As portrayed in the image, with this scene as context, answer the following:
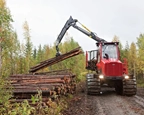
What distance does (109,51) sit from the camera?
17062 millimetres

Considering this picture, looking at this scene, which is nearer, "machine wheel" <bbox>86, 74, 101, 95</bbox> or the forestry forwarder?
the forestry forwarder

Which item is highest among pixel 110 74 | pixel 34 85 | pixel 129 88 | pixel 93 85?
pixel 110 74

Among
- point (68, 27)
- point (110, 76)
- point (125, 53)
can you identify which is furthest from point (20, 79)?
point (125, 53)

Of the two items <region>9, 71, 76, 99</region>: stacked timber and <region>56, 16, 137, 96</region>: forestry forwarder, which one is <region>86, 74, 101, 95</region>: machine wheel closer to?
<region>56, 16, 137, 96</region>: forestry forwarder

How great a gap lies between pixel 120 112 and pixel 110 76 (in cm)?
525

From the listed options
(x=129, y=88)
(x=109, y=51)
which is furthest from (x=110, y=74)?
(x=109, y=51)

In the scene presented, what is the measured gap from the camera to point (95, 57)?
1864cm

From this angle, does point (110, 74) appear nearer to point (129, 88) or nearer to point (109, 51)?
point (129, 88)

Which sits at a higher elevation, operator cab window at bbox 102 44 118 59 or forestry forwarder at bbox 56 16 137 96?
Answer: operator cab window at bbox 102 44 118 59

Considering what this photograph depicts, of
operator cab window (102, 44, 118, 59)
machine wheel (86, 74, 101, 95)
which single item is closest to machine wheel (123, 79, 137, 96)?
machine wheel (86, 74, 101, 95)

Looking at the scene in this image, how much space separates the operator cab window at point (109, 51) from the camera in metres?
16.9

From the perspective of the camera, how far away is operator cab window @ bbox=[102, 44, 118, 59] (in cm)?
1687

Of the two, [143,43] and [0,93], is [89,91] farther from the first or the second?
[143,43]

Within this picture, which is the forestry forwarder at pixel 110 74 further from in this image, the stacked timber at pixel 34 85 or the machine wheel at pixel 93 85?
the stacked timber at pixel 34 85
